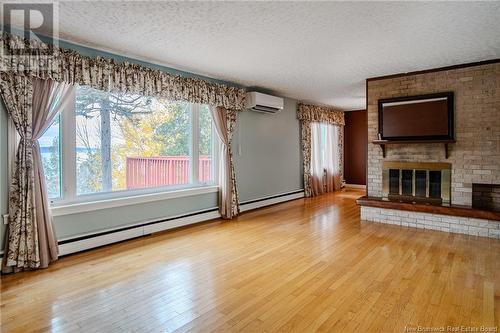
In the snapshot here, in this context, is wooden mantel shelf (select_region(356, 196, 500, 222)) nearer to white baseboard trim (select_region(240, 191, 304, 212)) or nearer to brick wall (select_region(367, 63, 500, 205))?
brick wall (select_region(367, 63, 500, 205))

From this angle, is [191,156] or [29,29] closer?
[29,29]

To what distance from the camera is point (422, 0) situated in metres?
2.51

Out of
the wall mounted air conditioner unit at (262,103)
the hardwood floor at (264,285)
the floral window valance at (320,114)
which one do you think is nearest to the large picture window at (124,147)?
the hardwood floor at (264,285)

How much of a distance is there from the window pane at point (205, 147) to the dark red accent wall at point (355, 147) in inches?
230

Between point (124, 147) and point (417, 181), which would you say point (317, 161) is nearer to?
point (417, 181)

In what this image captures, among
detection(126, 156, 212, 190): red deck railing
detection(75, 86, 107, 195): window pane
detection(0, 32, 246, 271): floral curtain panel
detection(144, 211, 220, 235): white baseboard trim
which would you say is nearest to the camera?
detection(0, 32, 246, 271): floral curtain panel

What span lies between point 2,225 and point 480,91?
6230 millimetres

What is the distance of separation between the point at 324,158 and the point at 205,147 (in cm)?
450

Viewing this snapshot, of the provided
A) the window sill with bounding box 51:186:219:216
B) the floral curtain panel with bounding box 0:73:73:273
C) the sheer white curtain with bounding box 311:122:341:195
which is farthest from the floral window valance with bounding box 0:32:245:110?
the sheer white curtain with bounding box 311:122:341:195

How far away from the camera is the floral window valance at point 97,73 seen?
302cm

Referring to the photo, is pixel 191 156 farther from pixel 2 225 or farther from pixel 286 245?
pixel 2 225

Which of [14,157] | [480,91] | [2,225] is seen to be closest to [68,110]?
[14,157]

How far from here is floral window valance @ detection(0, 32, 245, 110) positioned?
9.92 feet

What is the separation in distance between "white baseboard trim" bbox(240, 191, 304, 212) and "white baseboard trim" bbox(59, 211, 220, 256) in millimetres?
899
